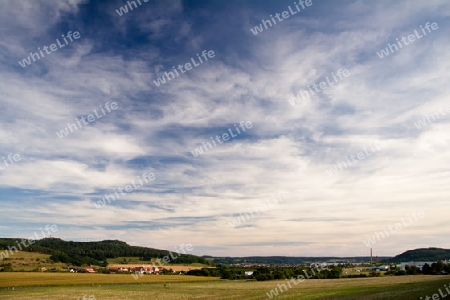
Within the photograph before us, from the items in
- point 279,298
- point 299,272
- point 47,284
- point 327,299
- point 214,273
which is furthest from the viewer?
point 214,273

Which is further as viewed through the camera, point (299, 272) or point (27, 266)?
point (27, 266)

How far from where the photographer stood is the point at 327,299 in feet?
122

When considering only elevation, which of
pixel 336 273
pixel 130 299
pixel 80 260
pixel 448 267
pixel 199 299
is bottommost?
pixel 448 267

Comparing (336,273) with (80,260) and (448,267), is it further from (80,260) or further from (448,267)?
(80,260)

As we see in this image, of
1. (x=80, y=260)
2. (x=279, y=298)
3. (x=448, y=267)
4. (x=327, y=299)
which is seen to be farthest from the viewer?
(x=80, y=260)

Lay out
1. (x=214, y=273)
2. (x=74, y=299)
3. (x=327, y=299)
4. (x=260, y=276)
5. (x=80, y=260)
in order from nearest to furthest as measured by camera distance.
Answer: (x=327, y=299) < (x=74, y=299) < (x=260, y=276) < (x=214, y=273) < (x=80, y=260)

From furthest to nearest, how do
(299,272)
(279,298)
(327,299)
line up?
(299,272)
(279,298)
(327,299)

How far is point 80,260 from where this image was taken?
175 m

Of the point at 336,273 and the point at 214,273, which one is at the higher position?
the point at 214,273

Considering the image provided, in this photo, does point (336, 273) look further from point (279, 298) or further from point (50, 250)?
point (50, 250)

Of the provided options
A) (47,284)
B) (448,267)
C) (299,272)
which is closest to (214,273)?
(299,272)

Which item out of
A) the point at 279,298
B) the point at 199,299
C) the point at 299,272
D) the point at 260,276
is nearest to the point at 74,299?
the point at 199,299

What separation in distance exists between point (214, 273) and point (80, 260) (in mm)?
75371

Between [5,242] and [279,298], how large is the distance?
188 metres
